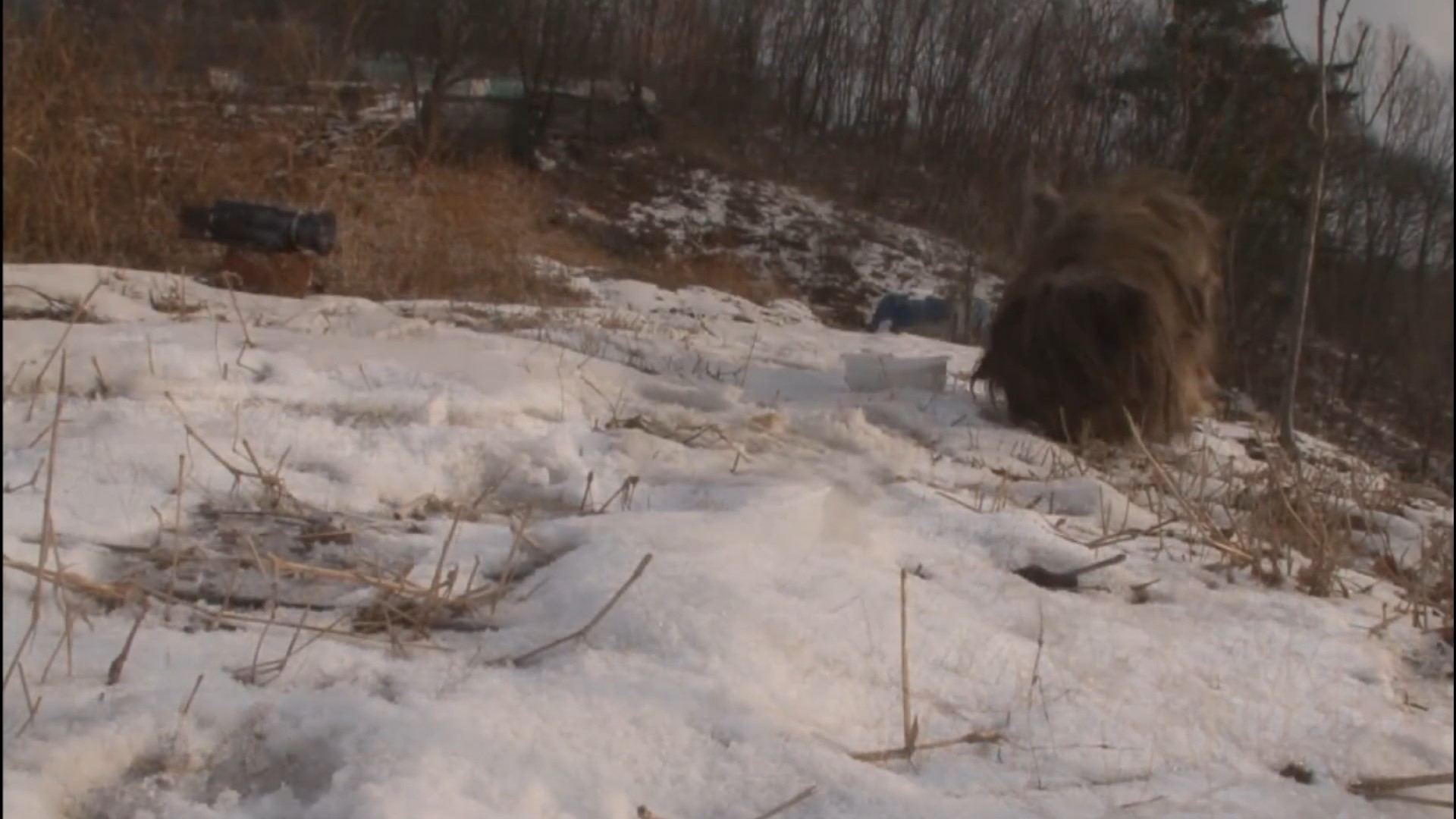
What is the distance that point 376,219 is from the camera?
16.4 ft

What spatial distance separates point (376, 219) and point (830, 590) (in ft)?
12.6

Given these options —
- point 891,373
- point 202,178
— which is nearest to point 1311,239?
point 891,373

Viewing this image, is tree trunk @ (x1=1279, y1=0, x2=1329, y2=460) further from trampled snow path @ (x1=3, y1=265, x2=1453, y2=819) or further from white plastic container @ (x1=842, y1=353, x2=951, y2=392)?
white plastic container @ (x1=842, y1=353, x2=951, y2=392)

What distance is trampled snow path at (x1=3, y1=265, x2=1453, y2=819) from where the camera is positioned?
106 cm

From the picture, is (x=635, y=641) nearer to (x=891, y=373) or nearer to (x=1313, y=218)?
(x=1313, y=218)

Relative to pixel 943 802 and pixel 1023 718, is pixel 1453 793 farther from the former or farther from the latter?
pixel 943 802

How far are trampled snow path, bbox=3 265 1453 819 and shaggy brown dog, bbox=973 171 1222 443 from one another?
35.6 inches

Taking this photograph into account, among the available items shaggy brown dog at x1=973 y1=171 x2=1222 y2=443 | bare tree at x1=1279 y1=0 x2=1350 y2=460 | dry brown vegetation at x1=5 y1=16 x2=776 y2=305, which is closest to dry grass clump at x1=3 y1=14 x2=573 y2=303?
dry brown vegetation at x1=5 y1=16 x2=776 y2=305

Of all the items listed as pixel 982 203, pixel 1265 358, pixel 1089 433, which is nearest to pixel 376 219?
pixel 982 203

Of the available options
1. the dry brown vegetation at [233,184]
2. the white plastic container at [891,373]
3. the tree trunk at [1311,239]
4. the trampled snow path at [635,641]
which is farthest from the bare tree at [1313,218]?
the dry brown vegetation at [233,184]

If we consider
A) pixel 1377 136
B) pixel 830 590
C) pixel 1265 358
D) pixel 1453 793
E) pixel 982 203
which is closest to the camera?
pixel 1453 793

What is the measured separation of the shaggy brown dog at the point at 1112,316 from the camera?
350 cm

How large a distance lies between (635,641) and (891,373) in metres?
2.66

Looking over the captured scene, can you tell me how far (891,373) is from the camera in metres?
3.93
